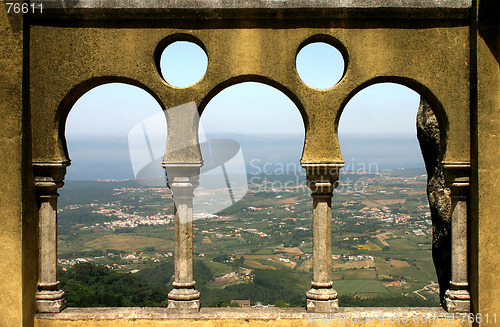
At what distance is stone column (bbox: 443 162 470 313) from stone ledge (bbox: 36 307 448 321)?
0.87 ft

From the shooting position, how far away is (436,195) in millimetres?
10398

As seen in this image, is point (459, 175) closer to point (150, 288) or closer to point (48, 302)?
point (48, 302)

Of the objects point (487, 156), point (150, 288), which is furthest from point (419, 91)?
point (150, 288)

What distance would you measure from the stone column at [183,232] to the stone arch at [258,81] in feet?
2.91

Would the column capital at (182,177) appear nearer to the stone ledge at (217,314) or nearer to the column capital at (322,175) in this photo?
the column capital at (322,175)

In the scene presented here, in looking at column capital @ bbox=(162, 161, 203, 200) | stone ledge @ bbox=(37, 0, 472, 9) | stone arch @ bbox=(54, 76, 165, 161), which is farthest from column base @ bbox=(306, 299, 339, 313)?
stone ledge @ bbox=(37, 0, 472, 9)

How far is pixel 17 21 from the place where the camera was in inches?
240

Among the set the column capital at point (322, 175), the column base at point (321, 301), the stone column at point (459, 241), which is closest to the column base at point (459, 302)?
the stone column at point (459, 241)

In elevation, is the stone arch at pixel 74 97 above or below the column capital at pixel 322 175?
above

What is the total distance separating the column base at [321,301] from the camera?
249 inches

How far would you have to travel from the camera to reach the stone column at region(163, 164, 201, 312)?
6363 millimetres

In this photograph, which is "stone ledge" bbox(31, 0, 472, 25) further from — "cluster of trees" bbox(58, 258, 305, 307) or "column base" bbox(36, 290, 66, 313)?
"cluster of trees" bbox(58, 258, 305, 307)

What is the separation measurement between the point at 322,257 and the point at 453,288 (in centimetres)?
186

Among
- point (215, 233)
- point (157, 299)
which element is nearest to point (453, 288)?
point (157, 299)
